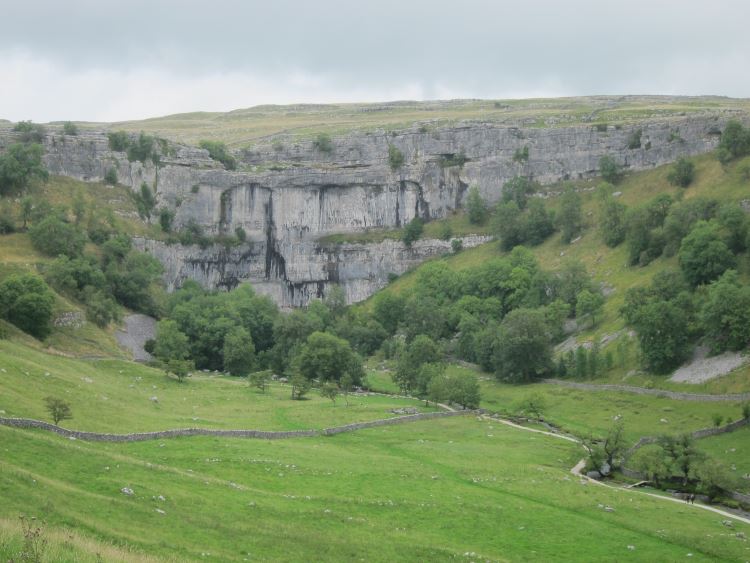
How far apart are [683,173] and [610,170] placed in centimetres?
1970

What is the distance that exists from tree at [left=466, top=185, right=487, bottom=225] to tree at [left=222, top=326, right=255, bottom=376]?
5654cm

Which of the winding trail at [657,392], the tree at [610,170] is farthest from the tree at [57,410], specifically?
the tree at [610,170]

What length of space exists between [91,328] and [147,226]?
54.8 metres

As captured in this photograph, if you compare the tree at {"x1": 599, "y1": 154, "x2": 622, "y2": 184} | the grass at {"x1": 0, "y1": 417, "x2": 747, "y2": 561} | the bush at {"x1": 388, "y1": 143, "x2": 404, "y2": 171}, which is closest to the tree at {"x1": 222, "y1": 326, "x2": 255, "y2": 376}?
the grass at {"x1": 0, "y1": 417, "x2": 747, "y2": 561}

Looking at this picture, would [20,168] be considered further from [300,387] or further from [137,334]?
[300,387]

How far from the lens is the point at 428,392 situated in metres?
89.9

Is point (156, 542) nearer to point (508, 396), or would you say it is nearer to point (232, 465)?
point (232, 465)

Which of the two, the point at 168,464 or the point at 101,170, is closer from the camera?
the point at 168,464

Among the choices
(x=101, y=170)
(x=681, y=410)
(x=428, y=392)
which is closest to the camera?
(x=681, y=410)

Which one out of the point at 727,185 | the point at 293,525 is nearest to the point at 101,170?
the point at 727,185

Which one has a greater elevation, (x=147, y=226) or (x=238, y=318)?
(x=147, y=226)

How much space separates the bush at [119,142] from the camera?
156 m

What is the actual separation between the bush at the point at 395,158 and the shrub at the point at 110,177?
158ft

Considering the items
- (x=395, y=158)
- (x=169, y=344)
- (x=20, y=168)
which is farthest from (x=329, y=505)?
(x=395, y=158)
